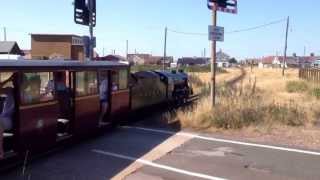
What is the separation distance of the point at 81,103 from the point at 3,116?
9.79 feet

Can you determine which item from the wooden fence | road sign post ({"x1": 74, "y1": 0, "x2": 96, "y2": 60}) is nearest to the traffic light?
road sign post ({"x1": 74, "y1": 0, "x2": 96, "y2": 60})

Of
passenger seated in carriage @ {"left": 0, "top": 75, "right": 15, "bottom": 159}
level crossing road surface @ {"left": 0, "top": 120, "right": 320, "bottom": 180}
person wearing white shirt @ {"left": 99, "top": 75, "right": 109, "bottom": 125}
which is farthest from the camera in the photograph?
person wearing white shirt @ {"left": 99, "top": 75, "right": 109, "bottom": 125}

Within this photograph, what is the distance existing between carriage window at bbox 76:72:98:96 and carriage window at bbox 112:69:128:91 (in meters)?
1.44

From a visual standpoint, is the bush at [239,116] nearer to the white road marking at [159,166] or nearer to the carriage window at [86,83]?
the carriage window at [86,83]

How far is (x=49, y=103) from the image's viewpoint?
1195 centimetres

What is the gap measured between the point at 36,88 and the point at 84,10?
348 inches

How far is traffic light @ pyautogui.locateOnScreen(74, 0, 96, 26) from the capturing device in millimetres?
19781

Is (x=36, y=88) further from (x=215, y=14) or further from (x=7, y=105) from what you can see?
(x=215, y=14)

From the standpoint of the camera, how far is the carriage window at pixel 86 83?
13.6m

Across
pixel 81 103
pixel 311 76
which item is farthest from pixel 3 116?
pixel 311 76

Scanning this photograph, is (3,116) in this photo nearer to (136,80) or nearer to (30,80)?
(30,80)

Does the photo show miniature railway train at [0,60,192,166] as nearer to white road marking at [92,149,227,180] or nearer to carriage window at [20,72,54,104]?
carriage window at [20,72,54,104]

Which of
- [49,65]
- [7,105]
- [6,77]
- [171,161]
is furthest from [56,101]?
[171,161]

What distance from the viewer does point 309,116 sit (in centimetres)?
1755
